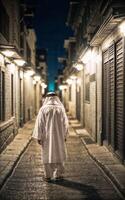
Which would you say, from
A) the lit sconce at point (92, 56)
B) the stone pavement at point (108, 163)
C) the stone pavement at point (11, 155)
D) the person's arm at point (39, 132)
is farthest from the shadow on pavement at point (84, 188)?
the lit sconce at point (92, 56)

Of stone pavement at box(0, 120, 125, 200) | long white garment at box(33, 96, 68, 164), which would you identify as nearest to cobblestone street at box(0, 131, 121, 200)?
stone pavement at box(0, 120, 125, 200)

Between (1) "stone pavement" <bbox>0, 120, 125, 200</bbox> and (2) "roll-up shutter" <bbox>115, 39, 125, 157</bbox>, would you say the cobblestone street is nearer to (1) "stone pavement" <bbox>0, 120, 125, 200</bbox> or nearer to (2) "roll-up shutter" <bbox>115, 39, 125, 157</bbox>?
(1) "stone pavement" <bbox>0, 120, 125, 200</bbox>

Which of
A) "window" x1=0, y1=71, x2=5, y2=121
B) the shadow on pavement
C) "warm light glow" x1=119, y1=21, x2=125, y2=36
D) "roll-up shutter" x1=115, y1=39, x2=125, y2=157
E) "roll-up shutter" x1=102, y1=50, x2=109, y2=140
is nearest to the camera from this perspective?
the shadow on pavement

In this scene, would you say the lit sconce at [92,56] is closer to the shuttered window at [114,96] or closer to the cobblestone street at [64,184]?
the shuttered window at [114,96]

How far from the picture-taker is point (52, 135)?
1036 centimetres

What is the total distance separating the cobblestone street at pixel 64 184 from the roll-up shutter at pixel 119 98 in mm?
1002

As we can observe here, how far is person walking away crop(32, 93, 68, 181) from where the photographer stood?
10.2m

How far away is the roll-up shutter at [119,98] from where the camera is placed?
462 inches

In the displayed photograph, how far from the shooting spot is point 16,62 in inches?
788

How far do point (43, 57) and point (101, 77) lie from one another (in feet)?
218

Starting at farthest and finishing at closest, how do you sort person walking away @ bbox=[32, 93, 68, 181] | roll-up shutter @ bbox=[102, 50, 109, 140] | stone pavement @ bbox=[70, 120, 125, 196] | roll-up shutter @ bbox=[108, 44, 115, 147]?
1. roll-up shutter @ bbox=[102, 50, 109, 140]
2. roll-up shutter @ bbox=[108, 44, 115, 147]
3. person walking away @ bbox=[32, 93, 68, 181]
4. stone pavement @ bbox=[70, 120, 125, 196]

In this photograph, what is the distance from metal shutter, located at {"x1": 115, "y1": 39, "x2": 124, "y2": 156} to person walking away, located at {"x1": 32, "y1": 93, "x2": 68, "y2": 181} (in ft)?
6.84

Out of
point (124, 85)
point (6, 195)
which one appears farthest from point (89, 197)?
point (124, 85)

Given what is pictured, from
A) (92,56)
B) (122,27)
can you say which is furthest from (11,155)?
(92,56)
